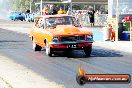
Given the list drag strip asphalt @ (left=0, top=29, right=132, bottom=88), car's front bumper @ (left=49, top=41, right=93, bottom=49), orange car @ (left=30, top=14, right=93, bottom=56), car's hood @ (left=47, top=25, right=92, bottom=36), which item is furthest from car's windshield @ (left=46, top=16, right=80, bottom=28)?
car's front bumper @ (left=49, top=41, right=93, bottom=49)

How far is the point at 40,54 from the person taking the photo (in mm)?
18219

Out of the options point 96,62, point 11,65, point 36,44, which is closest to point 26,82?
point 11,65

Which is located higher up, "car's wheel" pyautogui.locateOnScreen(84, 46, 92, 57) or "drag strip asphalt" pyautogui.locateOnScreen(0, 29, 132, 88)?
"car's wheel" pyautogui.locateOnScreen(84, 46, 92, 57)

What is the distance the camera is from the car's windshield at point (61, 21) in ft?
59.5

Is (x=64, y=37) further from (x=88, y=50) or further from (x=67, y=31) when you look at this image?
(x=88, y=50)

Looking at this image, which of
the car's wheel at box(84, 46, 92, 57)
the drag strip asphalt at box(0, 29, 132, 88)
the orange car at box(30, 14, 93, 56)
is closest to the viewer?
the drag strip asphalt at box(0, 29, 132, 88)

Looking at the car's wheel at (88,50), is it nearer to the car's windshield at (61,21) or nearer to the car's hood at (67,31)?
the car's hood at (67,31)

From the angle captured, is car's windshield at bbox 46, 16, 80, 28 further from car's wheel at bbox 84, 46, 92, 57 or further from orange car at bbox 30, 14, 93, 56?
car's wheel at bbox 84, 46, 92, 57

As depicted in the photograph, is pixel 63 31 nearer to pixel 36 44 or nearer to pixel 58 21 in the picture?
pixel 58 21

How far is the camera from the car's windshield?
18.1m

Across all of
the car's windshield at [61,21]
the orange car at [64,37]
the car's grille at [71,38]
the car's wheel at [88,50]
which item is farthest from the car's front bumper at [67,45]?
the car's windshield at [61,21]

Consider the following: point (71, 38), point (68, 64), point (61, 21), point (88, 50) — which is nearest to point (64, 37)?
point (71, 38)

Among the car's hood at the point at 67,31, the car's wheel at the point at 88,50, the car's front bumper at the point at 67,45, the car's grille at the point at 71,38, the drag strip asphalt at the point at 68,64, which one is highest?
the car's hood at the point at 67,31

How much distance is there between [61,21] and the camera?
18.2 m
